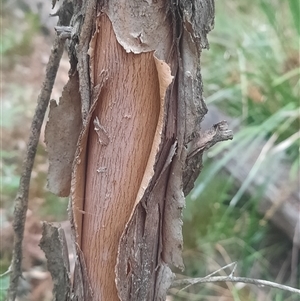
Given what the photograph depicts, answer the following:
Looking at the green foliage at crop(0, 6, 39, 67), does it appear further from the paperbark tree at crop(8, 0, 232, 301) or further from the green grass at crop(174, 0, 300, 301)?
the paperbark tree at crop(8, 0, 232, 301)

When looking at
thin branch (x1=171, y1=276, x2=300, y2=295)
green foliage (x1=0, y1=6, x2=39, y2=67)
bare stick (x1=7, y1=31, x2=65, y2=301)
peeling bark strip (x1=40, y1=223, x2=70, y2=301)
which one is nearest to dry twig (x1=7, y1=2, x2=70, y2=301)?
bare stick (x1=7, y1=31, x2=65, y2=301)

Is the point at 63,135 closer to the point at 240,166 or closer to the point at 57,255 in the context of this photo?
the point at 57,255

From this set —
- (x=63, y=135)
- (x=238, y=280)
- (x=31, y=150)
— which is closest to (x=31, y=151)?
(x=31, y=150)

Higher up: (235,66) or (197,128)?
(235,66)

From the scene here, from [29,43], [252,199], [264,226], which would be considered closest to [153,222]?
[252,199]

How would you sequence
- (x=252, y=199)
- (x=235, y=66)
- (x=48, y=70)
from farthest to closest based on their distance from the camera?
(x=235, y=66)
(x=252, y=199)
(x=48, y=70)

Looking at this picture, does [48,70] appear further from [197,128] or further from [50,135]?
[197,128]

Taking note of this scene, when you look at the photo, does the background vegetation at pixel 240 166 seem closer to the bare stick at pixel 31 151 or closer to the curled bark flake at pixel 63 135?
the bare stick at pixel 31 151
